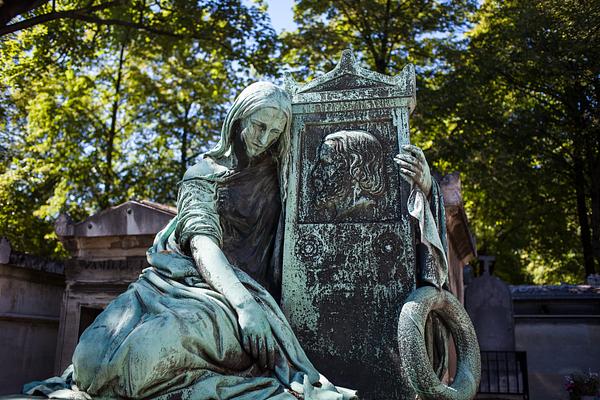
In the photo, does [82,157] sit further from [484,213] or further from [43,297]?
[484,213]

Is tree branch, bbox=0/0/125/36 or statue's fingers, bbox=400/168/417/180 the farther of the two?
tree branch, bbox=0/0/125/36

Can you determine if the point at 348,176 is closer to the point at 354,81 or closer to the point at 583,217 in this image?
the point at 354,81

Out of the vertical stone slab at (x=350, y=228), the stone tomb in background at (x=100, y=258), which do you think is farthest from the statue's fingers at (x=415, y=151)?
the stone tomb in background at (x=100, y=258)

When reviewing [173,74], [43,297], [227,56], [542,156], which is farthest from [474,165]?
[43,297]

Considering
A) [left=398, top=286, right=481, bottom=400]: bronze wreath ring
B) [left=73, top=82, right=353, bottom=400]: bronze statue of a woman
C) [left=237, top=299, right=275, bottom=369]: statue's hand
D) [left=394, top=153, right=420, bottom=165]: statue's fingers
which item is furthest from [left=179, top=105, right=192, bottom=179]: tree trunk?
[left=237, top=299, right=275, bottom=369]: statue's hand

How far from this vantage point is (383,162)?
394cm

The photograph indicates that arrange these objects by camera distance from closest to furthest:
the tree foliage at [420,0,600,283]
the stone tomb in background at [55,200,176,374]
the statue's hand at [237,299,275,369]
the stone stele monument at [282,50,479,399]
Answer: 1. the statue's hand at [237,299,275,369]
2. the stone stele monument at [282,50,479,399]
3. the stone tomb in background at [55,200,176,374]
4. the tree foliage at [420,0,600,283]

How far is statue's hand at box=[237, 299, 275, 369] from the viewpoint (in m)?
3.08

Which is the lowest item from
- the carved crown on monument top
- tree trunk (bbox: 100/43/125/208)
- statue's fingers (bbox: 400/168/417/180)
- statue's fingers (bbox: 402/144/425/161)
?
statue's fingers (bbox: 400/168/417/180)

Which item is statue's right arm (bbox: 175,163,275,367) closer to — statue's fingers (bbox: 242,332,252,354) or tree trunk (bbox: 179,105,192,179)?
statue's fingers (bbox: 242,332,252,354)

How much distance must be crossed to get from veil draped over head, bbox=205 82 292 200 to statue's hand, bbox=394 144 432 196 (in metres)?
0.75

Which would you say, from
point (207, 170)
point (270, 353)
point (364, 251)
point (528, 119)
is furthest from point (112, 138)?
point (270, 353)

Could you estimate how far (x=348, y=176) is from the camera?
3.97 meters

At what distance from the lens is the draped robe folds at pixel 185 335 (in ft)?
9.21
